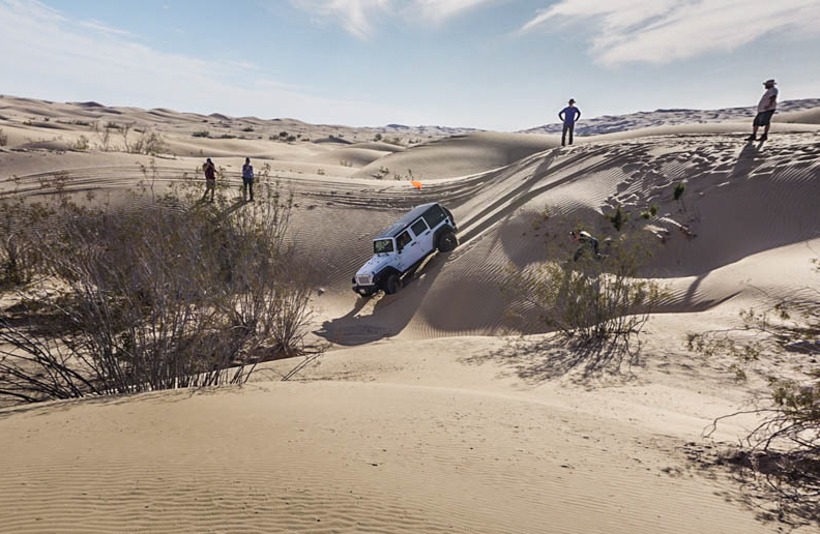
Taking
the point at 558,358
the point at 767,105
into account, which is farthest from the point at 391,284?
the point at 767,105

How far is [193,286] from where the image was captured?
8.12 m

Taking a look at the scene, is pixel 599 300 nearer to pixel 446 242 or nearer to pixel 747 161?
pixel 446 242

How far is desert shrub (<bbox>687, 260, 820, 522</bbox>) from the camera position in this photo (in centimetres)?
424

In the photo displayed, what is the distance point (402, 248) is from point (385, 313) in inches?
78.5

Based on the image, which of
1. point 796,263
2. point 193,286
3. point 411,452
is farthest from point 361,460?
point 796,263

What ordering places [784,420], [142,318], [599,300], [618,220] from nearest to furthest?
[784,420]
[142,318]
[599,300]
[618,220]

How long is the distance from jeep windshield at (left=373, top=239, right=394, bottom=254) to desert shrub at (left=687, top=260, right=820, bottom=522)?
27.6 ft

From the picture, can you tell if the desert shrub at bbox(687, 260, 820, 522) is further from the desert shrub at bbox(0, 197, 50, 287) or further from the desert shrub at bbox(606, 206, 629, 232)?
the desert shrub at bbox(0, 197, 50, 287)

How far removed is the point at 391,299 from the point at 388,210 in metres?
5.96

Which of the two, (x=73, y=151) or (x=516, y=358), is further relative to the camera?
(x=73, y=151)

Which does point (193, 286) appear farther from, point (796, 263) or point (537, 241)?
point (796, 263)

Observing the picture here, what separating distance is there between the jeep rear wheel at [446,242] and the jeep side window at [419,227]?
0.77m

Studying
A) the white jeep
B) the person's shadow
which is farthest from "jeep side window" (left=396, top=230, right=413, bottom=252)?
the person's shadow

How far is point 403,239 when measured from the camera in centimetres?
1492
